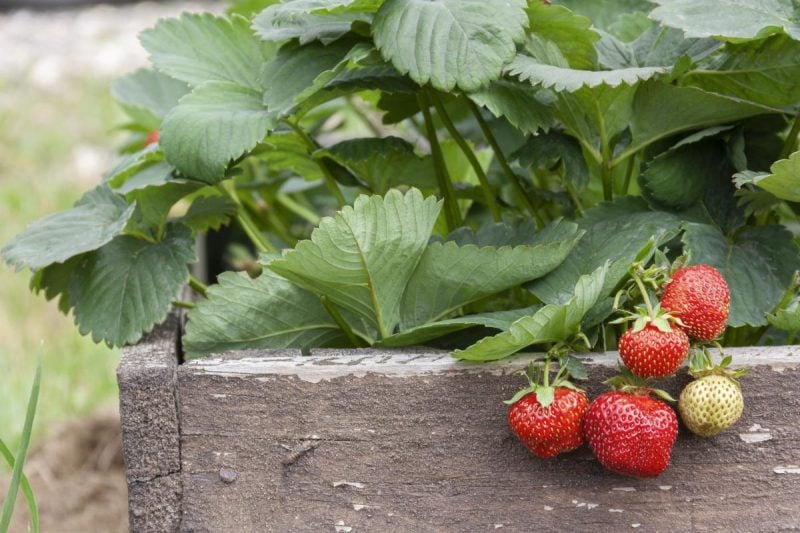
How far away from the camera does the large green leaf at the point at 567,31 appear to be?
848 millimetres

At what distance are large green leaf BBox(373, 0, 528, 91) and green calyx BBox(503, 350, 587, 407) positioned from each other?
22cm

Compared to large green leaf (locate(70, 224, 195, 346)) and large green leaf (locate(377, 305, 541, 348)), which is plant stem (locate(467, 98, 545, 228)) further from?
large green leaf (locate(70, 224, 195, 346))

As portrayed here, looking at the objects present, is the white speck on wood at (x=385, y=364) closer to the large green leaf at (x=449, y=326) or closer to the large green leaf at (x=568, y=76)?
the large green leaf at (x=449, y=326)

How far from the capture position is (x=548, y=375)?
2.67ft

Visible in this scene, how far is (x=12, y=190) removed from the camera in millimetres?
2613

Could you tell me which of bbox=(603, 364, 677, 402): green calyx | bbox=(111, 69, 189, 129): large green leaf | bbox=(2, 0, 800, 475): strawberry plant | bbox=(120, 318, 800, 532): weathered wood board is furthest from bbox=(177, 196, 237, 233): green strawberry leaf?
bbox=(603, 364, 677, 402): green calyx

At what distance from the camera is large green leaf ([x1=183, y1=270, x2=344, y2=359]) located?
2.99 feet

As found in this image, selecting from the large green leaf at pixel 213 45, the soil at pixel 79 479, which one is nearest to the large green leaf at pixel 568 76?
the large green leaf at pixel 213 45

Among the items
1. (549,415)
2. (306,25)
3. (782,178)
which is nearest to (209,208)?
(306,25)

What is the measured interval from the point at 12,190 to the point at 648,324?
2195mm

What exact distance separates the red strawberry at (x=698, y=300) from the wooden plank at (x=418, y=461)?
9 cm

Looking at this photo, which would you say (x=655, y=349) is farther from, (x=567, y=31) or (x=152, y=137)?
(x=152, y=137)

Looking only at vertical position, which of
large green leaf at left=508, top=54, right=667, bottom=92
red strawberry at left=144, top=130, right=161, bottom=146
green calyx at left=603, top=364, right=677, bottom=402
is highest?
large green leaf at left=508, top=54, right=667, bottom=92

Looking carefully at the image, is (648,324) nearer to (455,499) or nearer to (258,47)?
(455,499)
